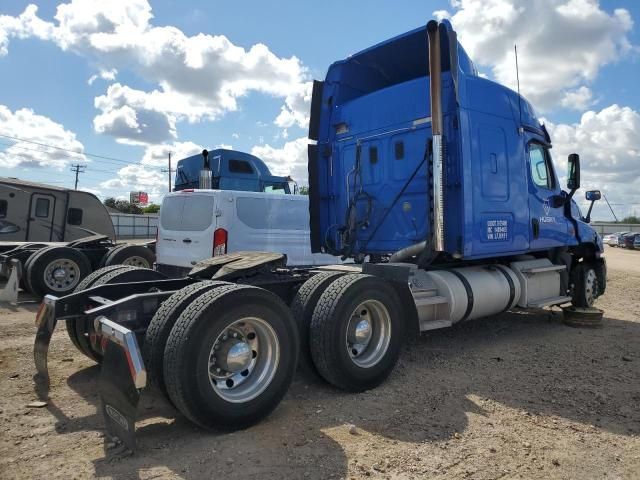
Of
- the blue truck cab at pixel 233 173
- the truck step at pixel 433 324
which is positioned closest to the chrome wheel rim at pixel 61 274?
the blue truck cab at pixel 233 173

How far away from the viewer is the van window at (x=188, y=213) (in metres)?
7.69

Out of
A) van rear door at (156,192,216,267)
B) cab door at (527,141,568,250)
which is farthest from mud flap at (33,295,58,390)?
cab door at (527,141,568,250)

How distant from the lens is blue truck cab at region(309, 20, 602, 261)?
5.42 meters

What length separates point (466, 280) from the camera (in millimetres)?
5824

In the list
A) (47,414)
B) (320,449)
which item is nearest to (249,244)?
(47,414)

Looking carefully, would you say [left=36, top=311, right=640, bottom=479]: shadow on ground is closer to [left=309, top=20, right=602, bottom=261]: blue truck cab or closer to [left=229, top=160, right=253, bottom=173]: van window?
[left=309, top=20, right=602, bottom=261]: blue truck cab

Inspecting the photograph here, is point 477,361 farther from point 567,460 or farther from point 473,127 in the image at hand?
point 473,127

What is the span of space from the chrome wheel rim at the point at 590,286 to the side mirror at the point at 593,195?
3.80ft

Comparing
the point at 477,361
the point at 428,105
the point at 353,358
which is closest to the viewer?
the point at 353,358

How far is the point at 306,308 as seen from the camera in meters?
4.19

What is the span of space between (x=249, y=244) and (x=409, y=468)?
537 centimetres

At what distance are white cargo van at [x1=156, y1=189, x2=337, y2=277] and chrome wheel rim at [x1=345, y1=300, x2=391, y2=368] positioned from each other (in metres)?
3.69

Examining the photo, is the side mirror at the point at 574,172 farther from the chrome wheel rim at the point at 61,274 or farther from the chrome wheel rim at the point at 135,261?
the chrome wheel rim at the point at 61,274

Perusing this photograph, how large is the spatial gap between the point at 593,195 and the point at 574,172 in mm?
874
